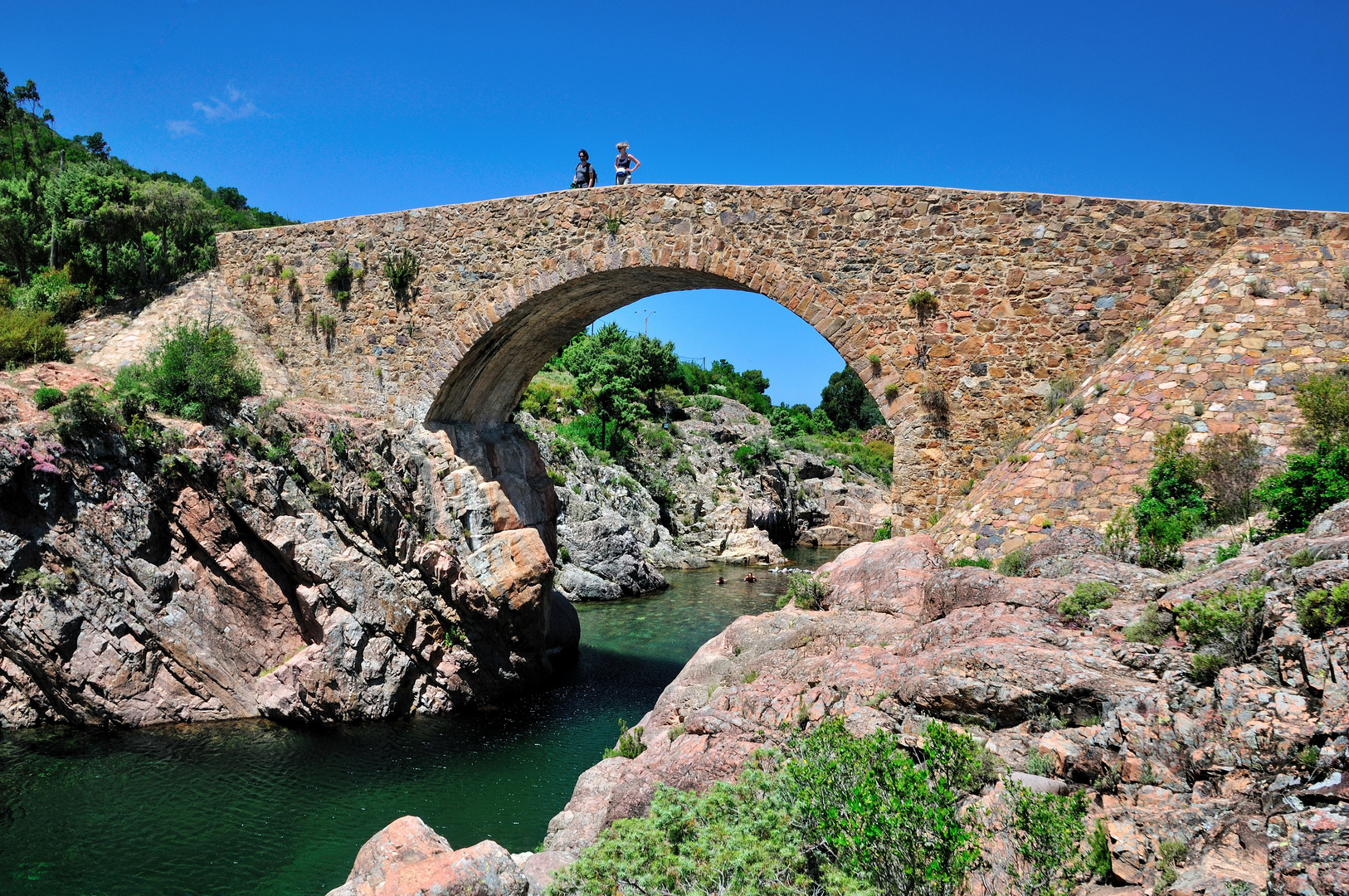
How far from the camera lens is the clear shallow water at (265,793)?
872 cm

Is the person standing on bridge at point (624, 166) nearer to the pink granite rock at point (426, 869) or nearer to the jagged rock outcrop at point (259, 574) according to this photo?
the jagged rock outcrop at point (259, 574)

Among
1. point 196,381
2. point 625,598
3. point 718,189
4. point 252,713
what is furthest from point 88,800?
point 625,598

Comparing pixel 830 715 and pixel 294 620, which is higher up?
pixel 830 715

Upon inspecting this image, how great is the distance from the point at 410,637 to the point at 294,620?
6.04ft

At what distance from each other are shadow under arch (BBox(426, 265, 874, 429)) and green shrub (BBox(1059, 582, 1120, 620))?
5.40m

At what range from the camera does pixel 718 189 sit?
1210cm

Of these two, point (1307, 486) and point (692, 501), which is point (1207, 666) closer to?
point (1307, 486)

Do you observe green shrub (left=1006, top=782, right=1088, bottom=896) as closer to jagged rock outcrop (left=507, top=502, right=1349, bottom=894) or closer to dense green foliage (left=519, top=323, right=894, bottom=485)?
jagged rock outcrop (left=507, top=502, right=1349, bottom=894)

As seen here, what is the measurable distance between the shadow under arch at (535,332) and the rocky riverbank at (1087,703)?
482 centimetres

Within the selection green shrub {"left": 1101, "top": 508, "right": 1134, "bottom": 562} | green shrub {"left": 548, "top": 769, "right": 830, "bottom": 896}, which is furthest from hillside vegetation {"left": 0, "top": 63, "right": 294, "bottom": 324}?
green shrub {"left": 1101, "top": 508, "right": 1134, "bottom": 562}

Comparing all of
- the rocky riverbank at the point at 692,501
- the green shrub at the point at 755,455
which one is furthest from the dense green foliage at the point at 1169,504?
the green shrub at the point at 755,455

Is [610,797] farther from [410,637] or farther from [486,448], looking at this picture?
[486,448]

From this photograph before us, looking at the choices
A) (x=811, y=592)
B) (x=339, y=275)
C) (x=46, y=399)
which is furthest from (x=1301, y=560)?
(x=46, y=399)

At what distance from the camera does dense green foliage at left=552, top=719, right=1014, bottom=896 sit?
4.16m
